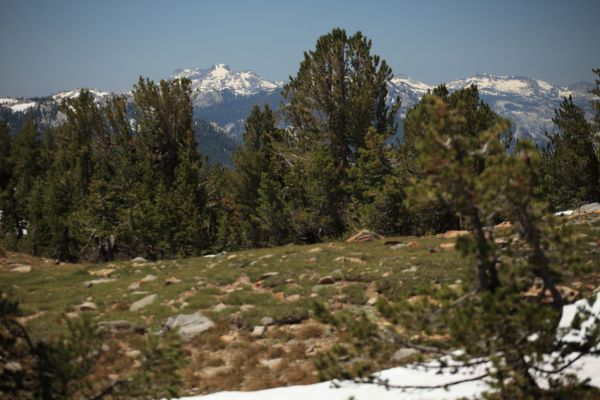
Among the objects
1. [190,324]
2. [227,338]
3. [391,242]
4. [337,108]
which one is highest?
[337,108]

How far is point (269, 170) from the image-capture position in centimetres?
3744

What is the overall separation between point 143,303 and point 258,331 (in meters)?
5.09

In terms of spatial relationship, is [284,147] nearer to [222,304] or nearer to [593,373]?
[222,304]

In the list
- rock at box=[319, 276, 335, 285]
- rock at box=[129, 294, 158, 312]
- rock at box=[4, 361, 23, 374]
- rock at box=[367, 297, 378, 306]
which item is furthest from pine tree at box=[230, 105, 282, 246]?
rock at box=[4, 361, 23, 374]

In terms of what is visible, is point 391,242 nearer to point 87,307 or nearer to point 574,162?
point 87,307

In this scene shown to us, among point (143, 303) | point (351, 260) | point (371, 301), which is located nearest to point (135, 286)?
point (143, 303)

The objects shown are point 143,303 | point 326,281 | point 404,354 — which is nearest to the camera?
point 404,354

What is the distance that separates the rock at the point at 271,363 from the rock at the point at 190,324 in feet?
8.39

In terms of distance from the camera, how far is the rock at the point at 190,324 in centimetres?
1130

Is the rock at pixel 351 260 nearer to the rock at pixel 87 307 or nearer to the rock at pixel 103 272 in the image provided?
the rock at pixel 87 307

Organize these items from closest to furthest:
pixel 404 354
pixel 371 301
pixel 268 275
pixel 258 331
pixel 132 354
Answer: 1. pixel 404 354
2. pixel 132 354
3. pixel 258 331
4. pixel 371 301
5. pixel 268 275

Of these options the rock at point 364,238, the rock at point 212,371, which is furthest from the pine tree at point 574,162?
the rock at point 212,371

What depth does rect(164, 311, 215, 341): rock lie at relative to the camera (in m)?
11.3

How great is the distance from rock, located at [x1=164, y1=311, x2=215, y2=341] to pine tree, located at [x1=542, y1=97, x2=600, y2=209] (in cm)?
3272
